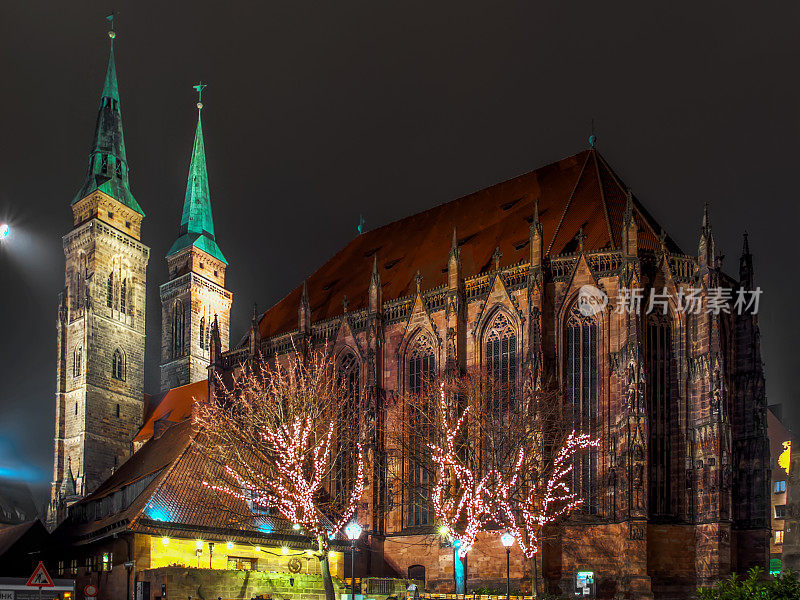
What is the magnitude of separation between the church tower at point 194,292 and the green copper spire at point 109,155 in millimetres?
8176

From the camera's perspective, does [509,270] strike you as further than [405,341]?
No

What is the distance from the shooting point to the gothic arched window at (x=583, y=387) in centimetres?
3631

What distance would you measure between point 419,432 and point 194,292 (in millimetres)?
44508

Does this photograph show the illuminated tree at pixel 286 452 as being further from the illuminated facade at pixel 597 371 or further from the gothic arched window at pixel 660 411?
the gothic arched window at pixel 660 411

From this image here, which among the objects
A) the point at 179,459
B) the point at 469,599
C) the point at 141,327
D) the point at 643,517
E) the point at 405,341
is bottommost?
the point at 469,599

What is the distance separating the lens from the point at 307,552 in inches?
1406

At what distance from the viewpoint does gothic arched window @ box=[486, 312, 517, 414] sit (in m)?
38.6

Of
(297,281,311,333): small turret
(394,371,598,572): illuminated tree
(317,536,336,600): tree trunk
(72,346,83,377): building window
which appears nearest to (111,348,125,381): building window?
(72,346,83,377): building window

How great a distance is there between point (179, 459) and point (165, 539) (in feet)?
13.6

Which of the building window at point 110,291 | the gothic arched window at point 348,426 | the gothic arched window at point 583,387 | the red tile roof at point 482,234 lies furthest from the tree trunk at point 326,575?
the building window at point 110,291

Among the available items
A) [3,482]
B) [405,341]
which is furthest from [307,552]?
[3,482]

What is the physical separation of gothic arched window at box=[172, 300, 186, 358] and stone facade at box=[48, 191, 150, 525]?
7.15 m

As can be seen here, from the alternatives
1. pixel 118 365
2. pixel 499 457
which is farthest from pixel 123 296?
pixel 499 457

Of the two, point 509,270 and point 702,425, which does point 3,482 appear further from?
point 702,425
